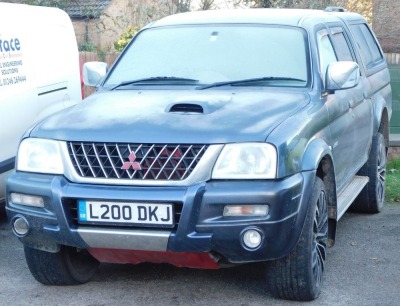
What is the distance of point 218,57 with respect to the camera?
6238 mm

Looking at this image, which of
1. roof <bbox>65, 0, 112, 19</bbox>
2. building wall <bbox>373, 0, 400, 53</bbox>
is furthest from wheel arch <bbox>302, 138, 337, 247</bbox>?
building wall <bbox>373, 0, 400, 53</bbox>

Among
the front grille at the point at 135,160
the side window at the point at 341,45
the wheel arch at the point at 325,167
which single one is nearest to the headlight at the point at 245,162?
the front grille at the point at 135,160

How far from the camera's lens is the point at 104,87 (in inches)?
253

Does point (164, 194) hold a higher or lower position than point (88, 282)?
higher

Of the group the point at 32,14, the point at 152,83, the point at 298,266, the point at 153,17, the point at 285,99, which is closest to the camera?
the point at 298,266

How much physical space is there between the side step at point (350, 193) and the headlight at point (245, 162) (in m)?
1.34

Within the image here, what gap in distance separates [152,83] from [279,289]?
180cm

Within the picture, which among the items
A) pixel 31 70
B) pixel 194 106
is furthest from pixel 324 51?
pixel 31 70

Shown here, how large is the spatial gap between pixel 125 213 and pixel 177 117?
2.25 ft

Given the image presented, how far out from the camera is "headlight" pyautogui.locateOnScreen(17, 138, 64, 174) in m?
5.23

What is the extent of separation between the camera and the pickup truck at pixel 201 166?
492 cm

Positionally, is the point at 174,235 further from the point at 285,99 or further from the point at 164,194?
the point at 285,99

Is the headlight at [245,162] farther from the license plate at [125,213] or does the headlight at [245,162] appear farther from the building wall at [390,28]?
the building wall at [390,28]

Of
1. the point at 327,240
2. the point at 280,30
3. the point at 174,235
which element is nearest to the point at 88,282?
the point at 174,235
